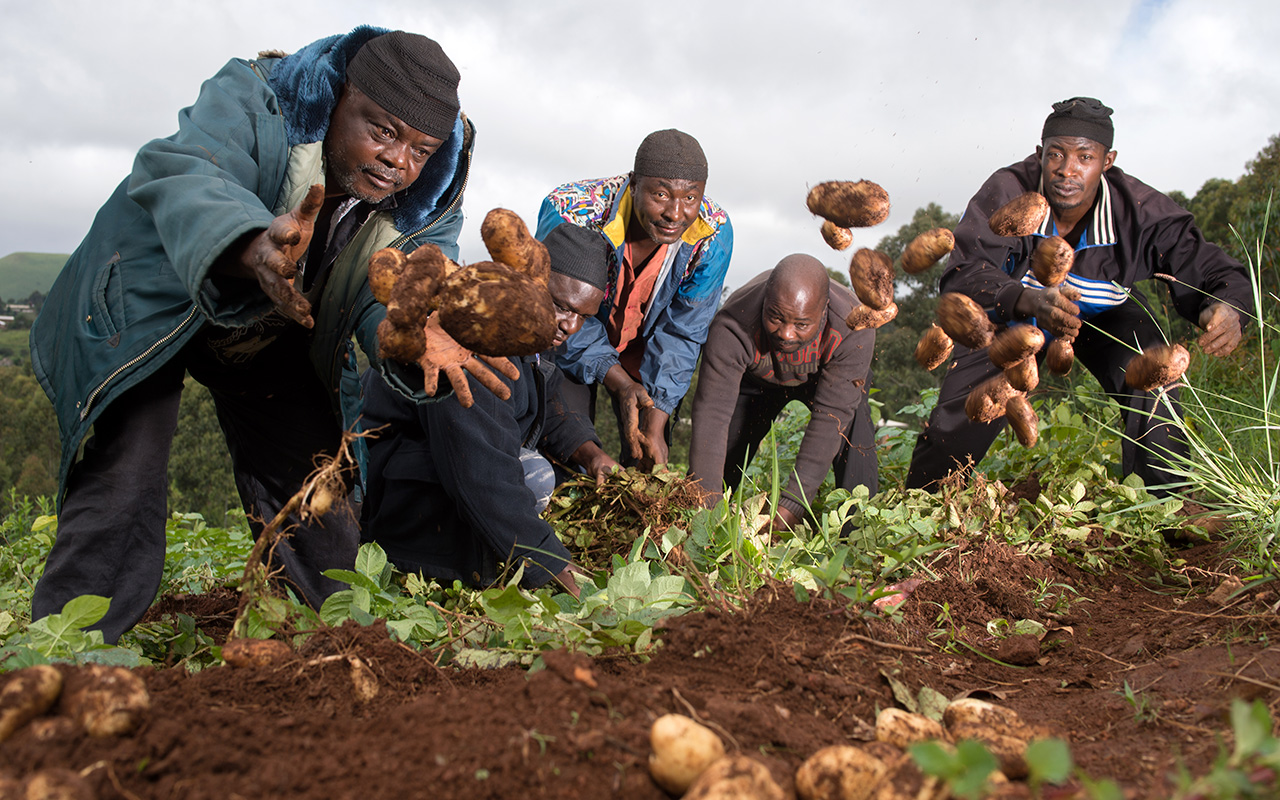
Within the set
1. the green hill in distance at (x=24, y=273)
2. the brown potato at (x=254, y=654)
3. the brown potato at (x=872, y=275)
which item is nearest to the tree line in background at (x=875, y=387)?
the brown potato at (x=872, y=275)

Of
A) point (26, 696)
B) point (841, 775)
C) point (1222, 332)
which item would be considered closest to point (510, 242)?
point (26, 696)

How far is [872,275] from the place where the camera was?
2.56 metres

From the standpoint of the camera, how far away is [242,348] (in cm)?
235

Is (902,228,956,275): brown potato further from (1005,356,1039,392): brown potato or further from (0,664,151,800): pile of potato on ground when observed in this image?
(0,664,151,800): pile of potato on ground

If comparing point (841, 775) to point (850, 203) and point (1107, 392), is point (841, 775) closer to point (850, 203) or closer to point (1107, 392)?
point (850, 203)

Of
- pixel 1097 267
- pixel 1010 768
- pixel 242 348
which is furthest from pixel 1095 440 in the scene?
pixel 242 348

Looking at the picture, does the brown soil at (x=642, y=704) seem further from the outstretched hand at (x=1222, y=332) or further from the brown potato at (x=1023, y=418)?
the outstretched hand at (x=1222, y=332)

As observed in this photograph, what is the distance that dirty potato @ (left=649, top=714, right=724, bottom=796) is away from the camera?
982mm

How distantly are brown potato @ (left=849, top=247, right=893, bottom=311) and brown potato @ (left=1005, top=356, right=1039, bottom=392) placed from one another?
441 mm

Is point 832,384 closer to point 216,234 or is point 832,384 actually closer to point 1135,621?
point 1135,621

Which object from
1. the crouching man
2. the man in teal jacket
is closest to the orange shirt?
the crouching man

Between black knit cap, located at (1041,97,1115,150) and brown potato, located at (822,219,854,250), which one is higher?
black knit cap, located at (1041,97,1115,150)

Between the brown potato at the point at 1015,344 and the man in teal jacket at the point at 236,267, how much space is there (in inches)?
69.7

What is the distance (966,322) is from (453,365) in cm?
151
